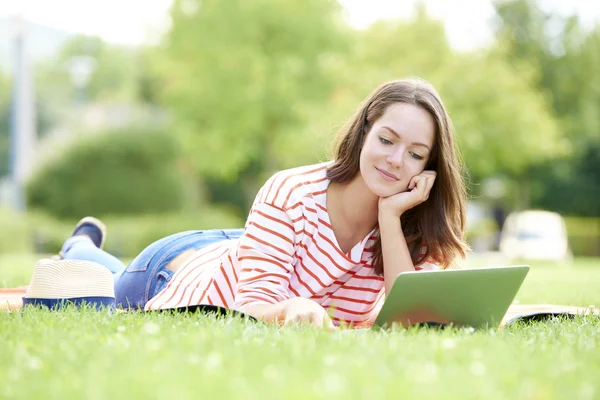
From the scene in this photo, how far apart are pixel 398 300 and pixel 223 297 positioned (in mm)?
1051

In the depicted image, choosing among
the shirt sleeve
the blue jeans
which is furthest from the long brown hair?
the blue jeans

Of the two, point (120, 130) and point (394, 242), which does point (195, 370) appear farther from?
point (120, 130)

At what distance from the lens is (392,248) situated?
409 cm

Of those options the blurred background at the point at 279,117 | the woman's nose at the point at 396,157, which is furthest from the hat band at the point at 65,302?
the blurred background at the point at 279,117

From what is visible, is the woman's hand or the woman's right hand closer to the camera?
the woman's right hand

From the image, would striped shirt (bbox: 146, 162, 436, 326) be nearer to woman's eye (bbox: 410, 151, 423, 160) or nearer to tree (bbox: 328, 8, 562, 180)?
woman's eye (bbox: 410, 151, 423, 160)

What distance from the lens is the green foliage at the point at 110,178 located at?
19141 mm

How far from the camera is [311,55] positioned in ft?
82.6

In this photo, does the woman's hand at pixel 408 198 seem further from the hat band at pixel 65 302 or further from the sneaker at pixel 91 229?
the sneaker at pixel 91 229

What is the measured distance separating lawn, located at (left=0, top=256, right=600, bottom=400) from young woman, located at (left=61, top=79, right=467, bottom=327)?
44cm

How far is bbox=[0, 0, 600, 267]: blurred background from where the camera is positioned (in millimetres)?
19266

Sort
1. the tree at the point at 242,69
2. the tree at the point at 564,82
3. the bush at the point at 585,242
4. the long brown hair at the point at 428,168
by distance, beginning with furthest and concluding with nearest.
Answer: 1. the tree at the point at 564,82
2. the bush at the point at 585,242
3. the tree at the point at 242,69
4. the long brown hair at the point at 428,168

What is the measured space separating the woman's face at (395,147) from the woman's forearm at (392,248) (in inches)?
5.6

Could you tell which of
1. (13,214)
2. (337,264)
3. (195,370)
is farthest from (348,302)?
(13,214)
